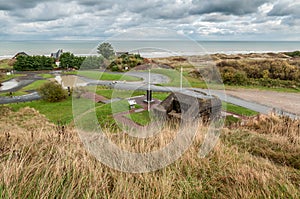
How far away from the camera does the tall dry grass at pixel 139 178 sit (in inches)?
76.5

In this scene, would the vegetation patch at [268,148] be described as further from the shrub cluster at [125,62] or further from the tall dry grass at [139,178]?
the shrub cluster at [125,62]

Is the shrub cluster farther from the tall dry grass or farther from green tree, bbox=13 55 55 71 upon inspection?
green tree, bbox=13 55 55 71

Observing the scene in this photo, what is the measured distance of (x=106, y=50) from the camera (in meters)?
3.60

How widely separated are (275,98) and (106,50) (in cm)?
2038

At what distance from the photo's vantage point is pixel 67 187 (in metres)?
2.01

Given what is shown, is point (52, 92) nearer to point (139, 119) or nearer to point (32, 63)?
point (139, 119)

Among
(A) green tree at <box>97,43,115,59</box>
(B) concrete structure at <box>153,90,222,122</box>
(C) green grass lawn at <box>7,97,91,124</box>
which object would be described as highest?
(A) green tree at <box>97,43,115,59</box>

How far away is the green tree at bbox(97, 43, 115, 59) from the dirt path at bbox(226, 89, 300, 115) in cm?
1547

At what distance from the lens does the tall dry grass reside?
6.38ft

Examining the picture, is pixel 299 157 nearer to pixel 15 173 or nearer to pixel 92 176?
pixel 92 176

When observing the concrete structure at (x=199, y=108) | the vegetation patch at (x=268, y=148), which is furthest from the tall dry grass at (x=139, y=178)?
the concrete structure at (x=199, y=108)

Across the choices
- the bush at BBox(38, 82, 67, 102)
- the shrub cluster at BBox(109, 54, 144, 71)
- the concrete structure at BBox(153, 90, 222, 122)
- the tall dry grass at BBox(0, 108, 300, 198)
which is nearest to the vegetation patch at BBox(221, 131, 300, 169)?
the tall dry grass at BBox(0, 108, 300, 198)

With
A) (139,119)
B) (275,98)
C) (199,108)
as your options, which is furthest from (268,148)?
(275,98)

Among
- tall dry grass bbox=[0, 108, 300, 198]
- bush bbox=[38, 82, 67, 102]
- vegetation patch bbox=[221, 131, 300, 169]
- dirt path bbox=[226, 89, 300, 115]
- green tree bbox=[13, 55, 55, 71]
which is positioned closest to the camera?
tall dry grass bbox=[0, 108, 300, 198]
